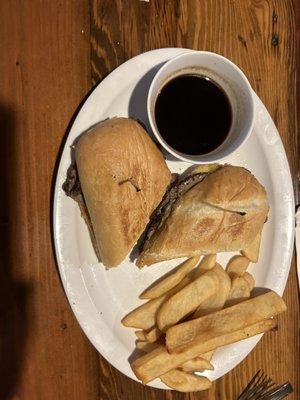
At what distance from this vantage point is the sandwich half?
108 centimetres

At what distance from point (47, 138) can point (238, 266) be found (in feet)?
1.92

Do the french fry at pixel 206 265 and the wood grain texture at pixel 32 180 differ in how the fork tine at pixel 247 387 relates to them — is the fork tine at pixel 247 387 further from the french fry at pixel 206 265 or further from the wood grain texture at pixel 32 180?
the wood grain texture at pixel 32 180

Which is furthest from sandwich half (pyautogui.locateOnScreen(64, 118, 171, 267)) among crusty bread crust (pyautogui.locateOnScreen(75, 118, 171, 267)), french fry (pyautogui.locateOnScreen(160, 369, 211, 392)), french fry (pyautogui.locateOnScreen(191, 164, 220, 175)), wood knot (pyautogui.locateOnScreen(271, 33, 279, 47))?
wood knot (pyautogui.locateOnScreen(271, 33, 279, 47))

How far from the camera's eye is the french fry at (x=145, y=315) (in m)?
1.19

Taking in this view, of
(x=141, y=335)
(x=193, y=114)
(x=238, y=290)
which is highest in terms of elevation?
(x=193, y=114)

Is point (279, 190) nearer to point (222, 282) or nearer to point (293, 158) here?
point (293, 158)

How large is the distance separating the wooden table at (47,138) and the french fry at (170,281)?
0.20 metres

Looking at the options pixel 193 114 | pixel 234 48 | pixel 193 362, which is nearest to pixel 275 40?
pixel 234 48

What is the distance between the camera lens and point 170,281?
46.8 inches

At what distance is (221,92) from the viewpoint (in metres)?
1.18

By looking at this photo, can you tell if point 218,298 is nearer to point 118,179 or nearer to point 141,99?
point 118,179

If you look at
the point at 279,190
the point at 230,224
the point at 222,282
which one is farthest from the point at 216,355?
the point at 279,190

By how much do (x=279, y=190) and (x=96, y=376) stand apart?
2.25 ft

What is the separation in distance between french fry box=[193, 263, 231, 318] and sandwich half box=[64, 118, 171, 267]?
0.24 m
